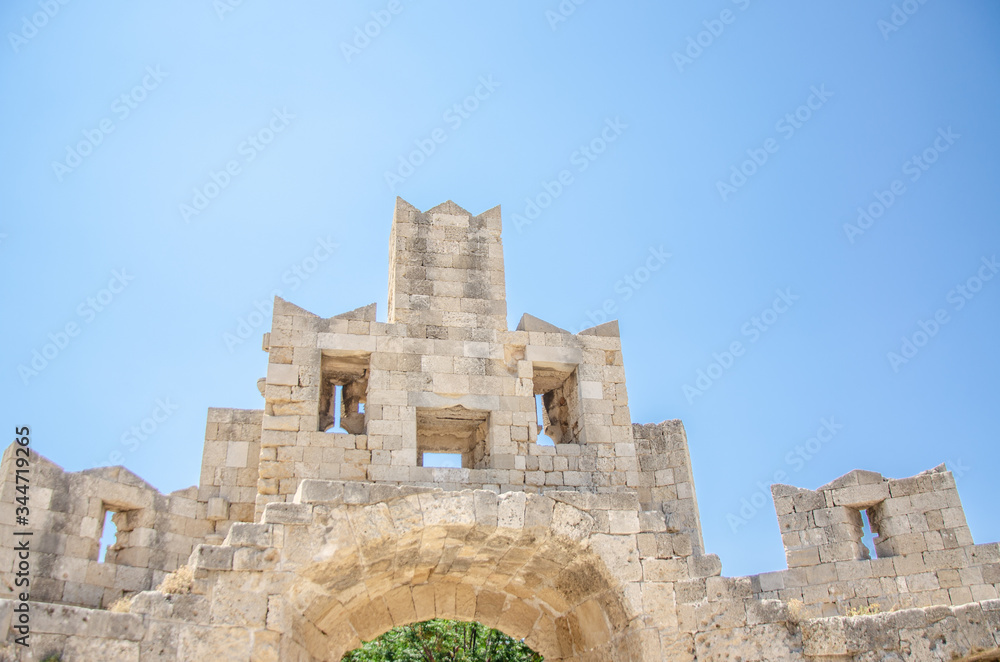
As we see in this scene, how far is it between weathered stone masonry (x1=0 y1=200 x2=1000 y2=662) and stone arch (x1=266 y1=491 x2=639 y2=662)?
29 mm

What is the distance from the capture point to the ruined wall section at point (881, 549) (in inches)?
464

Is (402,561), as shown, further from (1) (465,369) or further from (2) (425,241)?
(2) (425,241)

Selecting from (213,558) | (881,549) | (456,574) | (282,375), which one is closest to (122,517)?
(282,375)

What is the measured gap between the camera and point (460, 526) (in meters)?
8.77

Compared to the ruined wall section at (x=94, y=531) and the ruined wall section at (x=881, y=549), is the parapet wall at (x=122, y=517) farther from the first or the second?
the ruined wall section at (x=881, y=549)

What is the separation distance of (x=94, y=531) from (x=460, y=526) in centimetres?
506

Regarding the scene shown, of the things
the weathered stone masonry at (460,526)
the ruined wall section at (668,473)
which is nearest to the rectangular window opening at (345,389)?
the weathered stone masonry at (460,526)

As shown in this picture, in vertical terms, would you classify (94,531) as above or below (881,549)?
above

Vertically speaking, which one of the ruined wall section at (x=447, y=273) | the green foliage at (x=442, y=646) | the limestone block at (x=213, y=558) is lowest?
the limestone block at (x=213, y=558)

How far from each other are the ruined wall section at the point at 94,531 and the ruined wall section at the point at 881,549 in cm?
819

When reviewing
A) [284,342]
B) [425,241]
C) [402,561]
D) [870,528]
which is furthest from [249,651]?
[870,528]

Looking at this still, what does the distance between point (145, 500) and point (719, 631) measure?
7.38m

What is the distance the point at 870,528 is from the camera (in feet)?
42.1

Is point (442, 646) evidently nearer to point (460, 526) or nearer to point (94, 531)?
point (94, 531)
